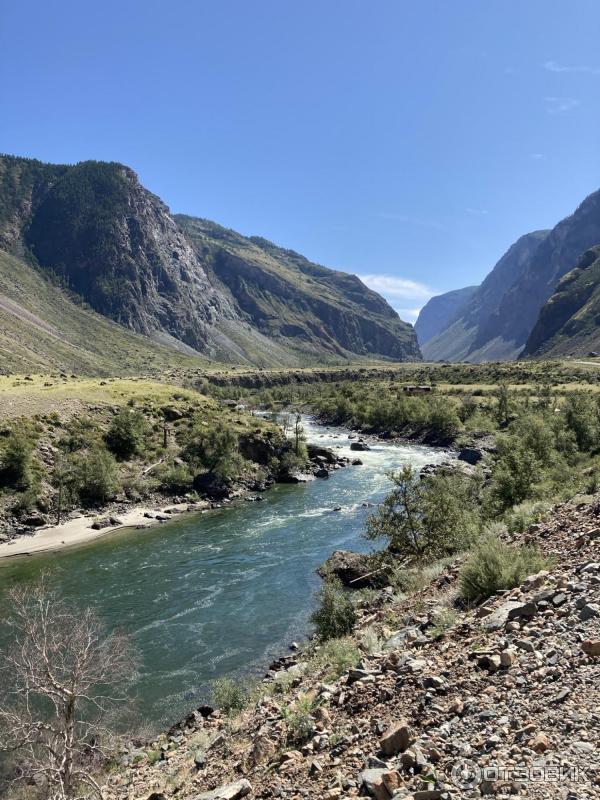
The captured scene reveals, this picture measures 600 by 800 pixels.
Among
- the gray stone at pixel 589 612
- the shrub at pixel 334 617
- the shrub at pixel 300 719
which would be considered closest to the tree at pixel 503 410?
the shrub at pixel 334 617

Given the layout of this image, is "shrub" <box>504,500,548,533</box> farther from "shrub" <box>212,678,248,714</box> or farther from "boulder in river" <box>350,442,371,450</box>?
"boulder in river" <box>350,442,371,450</box>

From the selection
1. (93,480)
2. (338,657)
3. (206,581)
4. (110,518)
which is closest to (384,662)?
(338,657)

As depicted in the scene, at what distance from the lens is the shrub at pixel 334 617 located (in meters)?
21.0

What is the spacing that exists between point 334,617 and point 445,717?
1328cm

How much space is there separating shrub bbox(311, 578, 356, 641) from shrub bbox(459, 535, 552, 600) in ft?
23.7

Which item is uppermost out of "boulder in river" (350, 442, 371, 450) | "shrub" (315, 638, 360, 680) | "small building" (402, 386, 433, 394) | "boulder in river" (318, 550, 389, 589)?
"small building" (402, 386, 433, 394)

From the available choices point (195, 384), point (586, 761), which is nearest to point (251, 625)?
point (586, 761)

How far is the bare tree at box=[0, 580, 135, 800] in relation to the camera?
13828 mm

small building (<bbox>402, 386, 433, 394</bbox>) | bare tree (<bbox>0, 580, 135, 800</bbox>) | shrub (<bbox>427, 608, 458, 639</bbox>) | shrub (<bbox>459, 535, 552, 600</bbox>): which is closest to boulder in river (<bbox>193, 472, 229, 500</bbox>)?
bare tree (<bbox>0, 580, 135, 800</bbox>)

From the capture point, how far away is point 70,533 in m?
48.1

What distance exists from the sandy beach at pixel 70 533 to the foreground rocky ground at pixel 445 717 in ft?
107

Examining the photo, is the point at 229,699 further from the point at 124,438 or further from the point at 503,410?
the point at 503,410

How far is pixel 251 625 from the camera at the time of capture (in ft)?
97.7

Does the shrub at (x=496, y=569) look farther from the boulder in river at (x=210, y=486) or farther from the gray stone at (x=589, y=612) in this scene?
the boulder in river at (x=210, y=486)
